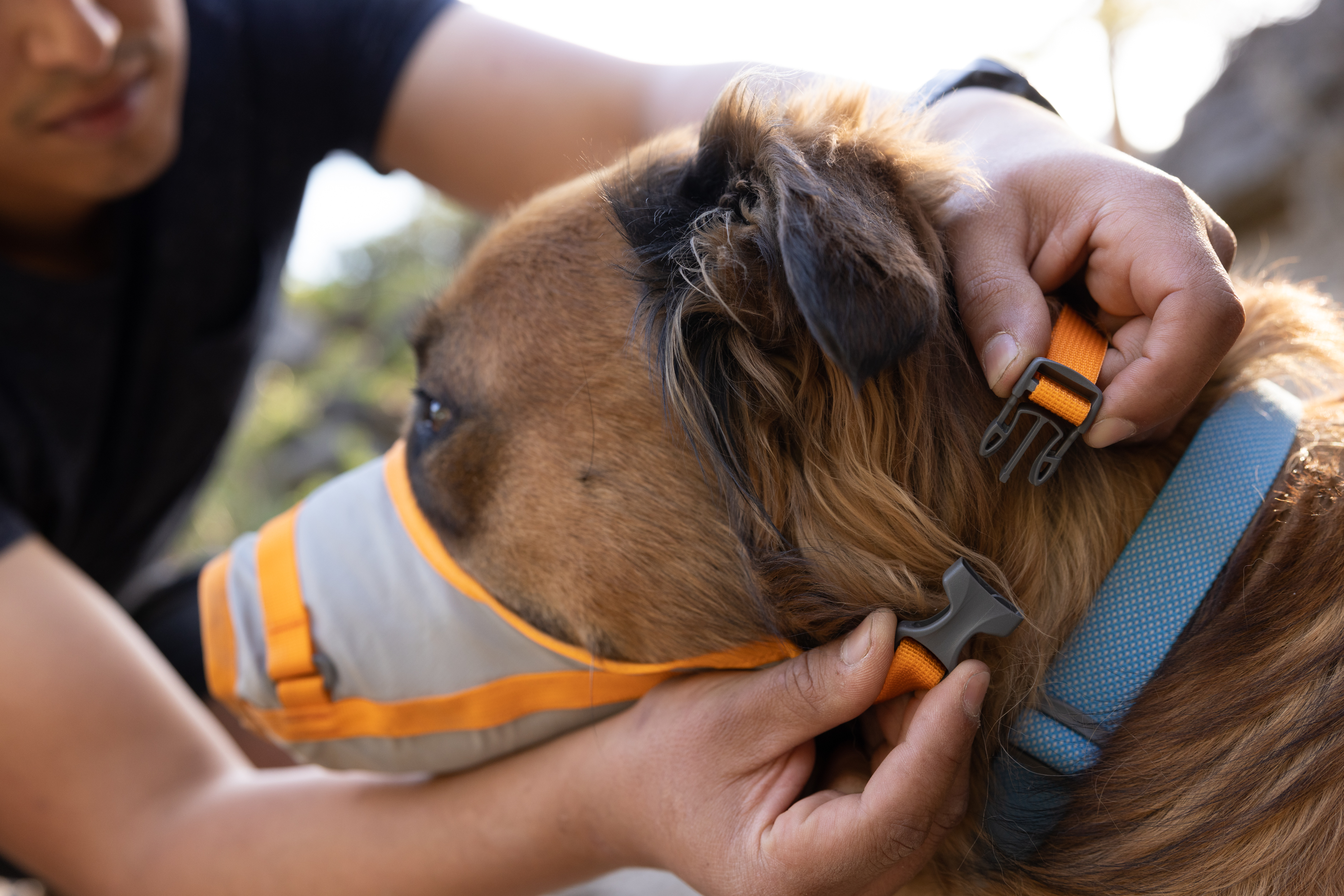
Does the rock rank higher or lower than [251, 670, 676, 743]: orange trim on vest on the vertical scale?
higher

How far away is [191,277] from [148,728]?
1.18m

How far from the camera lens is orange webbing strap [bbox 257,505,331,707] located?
1.35 m

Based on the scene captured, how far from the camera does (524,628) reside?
4.15 feet

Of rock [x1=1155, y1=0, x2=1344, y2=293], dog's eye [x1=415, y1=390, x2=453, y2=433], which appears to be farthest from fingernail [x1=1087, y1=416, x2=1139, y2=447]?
rock [x1=1155, y1=0, x2=1344, y2=293]

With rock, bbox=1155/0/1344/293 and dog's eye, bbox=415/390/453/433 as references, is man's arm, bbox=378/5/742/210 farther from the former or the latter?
rock, bbox=1155/0/1344/293

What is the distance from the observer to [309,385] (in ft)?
21.2

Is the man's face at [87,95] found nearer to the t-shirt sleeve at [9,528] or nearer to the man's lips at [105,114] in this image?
the man's lips at [105,114]

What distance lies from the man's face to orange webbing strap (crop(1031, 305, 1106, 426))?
1.74 m

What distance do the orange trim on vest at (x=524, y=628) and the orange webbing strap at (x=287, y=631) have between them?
20 centimetres

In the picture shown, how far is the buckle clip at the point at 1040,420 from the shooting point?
97 centimetres

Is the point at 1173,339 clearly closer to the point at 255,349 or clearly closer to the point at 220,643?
the point at 220,643

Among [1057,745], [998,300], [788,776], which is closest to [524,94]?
[998,300]

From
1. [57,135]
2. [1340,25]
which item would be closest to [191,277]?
[57,135]

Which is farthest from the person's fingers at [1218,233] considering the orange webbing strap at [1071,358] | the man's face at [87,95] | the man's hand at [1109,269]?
the man's face at [87,95]
